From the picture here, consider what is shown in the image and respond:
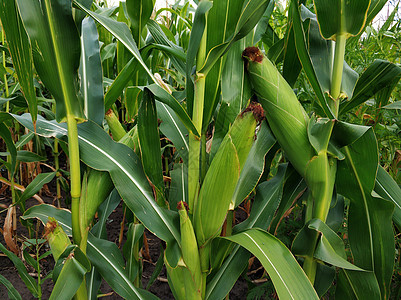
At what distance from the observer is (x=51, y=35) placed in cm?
69

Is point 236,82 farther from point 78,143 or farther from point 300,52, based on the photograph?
point 78,143

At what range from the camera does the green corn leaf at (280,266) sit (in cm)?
70

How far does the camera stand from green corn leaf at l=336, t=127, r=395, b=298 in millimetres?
838

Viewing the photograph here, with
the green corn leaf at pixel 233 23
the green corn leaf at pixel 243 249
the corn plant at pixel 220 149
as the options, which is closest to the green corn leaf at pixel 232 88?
the corn plant at pixel 220 149

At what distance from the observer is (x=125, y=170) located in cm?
86

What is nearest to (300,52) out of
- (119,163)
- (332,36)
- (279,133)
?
(332,36)

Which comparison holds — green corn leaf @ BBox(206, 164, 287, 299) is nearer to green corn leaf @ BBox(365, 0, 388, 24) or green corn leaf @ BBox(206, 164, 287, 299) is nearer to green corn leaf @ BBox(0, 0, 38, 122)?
green corn leaf @ BBox(365, 0, 388, 24)

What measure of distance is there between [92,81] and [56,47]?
20 centimetres

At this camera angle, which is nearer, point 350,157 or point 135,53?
point 135,53

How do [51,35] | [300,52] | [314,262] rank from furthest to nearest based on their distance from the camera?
[314,262] → [300,52] → [51,35]

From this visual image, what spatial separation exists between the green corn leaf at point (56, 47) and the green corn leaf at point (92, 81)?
4.9 inches

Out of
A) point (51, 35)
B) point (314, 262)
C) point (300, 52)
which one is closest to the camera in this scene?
point (51, 35)

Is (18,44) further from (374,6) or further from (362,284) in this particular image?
(362,284)

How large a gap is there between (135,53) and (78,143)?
256mm
